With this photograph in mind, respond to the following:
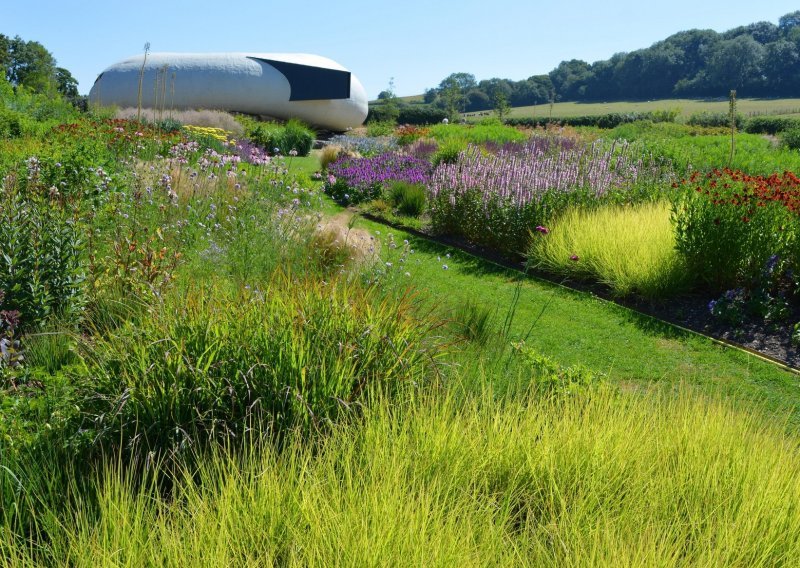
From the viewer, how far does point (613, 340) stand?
21.0 ft

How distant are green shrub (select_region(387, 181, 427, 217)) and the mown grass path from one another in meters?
3.96

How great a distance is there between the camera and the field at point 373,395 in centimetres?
246

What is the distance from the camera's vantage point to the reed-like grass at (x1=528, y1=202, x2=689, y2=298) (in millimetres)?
7402

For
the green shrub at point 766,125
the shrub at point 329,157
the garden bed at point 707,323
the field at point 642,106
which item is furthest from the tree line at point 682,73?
the garden bed at point 707,323

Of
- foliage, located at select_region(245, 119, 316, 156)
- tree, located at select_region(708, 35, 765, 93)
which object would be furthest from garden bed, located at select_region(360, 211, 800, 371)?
tree, located at select_region(708, 35, 765, 93)

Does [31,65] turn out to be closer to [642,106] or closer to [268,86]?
[268,86]

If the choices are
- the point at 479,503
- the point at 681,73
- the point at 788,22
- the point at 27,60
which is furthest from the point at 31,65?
the point at 788,22

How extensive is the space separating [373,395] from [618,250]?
5.22 metres

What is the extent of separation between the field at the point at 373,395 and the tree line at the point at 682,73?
59.9 meters

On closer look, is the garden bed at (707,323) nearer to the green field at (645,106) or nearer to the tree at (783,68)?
the green field at (645,106)

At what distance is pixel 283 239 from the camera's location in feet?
21.3

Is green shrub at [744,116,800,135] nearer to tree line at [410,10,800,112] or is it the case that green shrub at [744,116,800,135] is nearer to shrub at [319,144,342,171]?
shrub at [319,144,342,171]

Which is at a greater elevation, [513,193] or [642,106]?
[642,106]

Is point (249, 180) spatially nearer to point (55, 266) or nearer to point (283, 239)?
point (283, 239)
